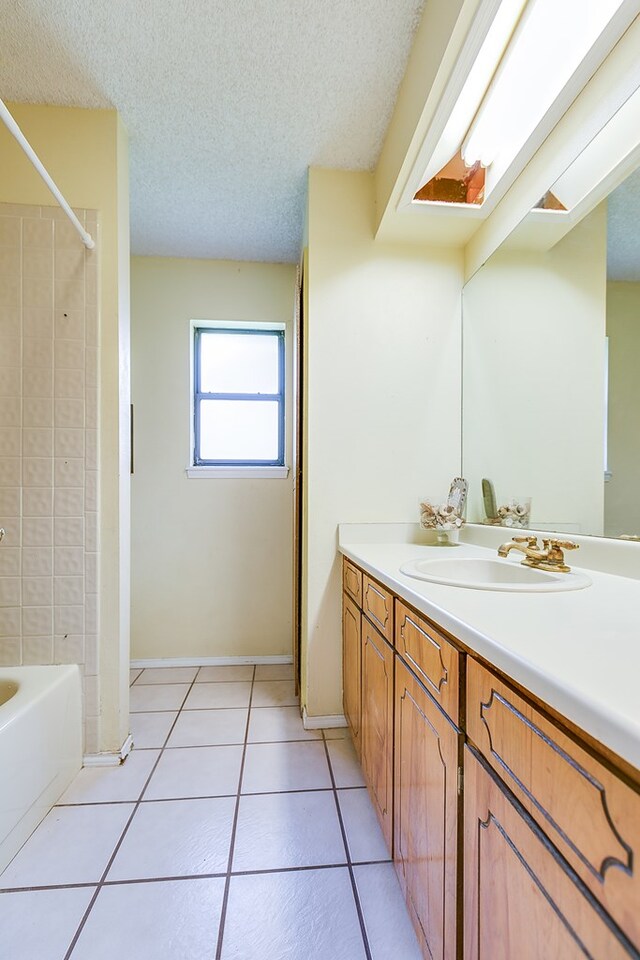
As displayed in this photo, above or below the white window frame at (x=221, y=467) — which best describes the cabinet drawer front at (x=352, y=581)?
below

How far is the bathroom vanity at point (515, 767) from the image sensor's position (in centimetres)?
40

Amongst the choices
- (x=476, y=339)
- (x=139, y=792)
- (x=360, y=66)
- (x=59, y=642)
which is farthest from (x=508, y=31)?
(x=139, y=792)

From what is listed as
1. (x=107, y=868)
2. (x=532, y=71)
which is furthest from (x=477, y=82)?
(x=107, y=868)

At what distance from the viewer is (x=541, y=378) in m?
1.46

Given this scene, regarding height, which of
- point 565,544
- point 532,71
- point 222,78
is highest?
point 222,78

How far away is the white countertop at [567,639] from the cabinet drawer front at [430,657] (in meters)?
0.04

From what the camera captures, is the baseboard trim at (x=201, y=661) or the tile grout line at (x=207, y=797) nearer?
the tile grout line at (x=207, y=797)

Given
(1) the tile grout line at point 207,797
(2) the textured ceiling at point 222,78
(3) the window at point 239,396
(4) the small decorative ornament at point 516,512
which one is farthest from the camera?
(3) the window at point 239,396

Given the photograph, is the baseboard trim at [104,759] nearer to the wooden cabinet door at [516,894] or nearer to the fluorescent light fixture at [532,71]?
the wooden cabinet door at [516,894]

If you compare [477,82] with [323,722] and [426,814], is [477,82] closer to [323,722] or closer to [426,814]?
[426,814]

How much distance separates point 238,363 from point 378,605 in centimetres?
206

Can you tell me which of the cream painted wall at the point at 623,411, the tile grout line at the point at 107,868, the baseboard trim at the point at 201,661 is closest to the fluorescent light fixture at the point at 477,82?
the cream painted wall at the point at 623,411

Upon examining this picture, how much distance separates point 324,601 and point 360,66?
2.05 metres

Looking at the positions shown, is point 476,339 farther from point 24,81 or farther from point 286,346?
point 24,81
